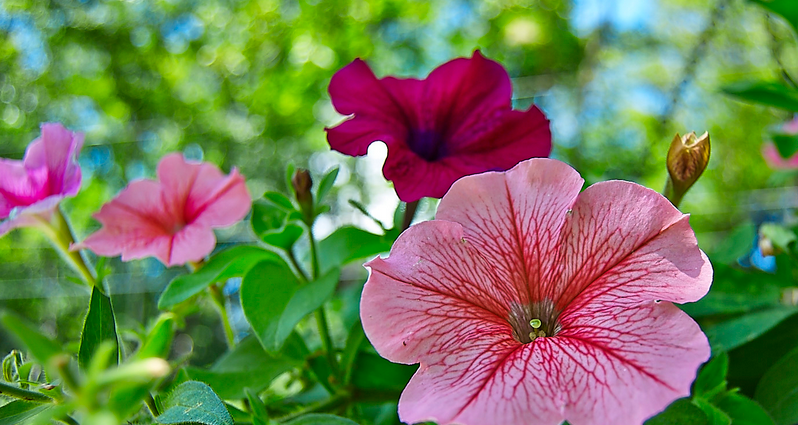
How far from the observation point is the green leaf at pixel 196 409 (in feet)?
0.89

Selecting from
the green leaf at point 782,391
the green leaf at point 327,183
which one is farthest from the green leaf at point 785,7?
the green leaf at point 327,183

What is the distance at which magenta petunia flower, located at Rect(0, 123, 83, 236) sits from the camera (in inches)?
18.1

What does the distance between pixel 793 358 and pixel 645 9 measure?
4.51 meters

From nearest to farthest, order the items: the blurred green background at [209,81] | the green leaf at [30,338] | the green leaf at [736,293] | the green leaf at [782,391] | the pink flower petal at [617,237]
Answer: the green leaf at [30,338] → the pink flower petal at [617,237] → the green leaf at [782,391] → the green leaf at [736,293] → the blurred green background at [209,81]

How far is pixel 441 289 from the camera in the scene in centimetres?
31

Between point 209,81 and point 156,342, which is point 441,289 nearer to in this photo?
point 156,342

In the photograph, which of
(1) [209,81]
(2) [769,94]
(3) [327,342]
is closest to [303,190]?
(3) [327,342]

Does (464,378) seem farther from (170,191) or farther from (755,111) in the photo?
(755,111)

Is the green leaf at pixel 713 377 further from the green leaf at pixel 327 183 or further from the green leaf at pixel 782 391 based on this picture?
the green leaf at pixel 327 183

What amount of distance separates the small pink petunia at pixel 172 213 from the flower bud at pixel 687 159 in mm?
338

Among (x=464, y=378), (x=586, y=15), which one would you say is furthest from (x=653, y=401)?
(x=586, y=15)

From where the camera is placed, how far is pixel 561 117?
4.30 metres

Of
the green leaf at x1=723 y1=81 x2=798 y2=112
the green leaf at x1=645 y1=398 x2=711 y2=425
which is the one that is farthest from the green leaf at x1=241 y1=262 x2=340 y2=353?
the green leaf at x1=723 y1=81 x2=798 y2=112

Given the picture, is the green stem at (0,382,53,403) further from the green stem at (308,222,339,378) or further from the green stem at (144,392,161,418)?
the green stem at (308,222,339,378)
